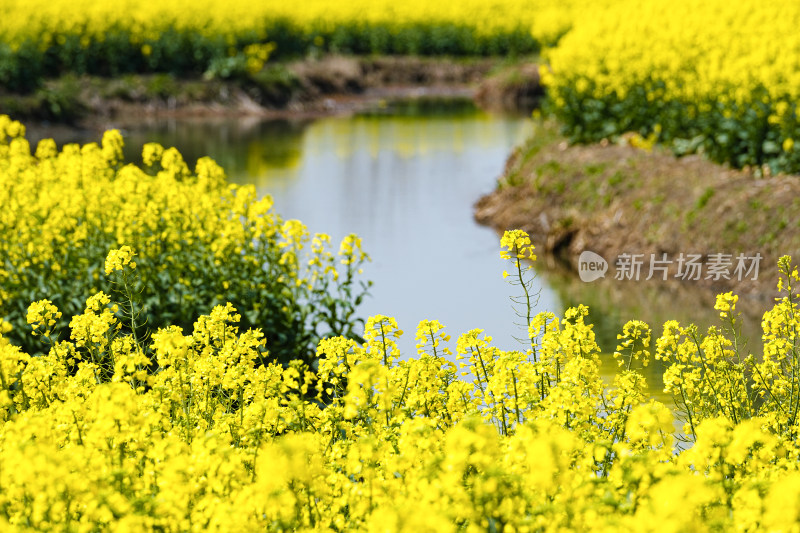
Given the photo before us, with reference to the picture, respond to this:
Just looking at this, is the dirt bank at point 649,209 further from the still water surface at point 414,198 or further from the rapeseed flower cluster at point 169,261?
the rapeseed flower cluster at point 169,261

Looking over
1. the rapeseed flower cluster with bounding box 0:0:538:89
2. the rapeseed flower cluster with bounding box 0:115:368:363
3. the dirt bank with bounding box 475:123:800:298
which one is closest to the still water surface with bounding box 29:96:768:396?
the dirt bank with bounding box 475:123:800:298

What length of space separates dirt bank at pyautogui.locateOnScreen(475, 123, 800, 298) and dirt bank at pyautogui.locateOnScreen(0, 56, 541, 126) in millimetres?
10510

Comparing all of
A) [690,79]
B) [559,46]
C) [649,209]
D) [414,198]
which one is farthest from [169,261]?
[559,46]

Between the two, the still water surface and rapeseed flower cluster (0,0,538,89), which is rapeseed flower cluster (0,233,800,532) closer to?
the still water surface

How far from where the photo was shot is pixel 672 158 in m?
13.6

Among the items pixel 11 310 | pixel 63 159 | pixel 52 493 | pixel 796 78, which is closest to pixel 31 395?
pixel 52 493

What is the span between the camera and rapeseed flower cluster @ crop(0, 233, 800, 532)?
3.57 metres

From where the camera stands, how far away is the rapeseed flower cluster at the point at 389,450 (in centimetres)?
357

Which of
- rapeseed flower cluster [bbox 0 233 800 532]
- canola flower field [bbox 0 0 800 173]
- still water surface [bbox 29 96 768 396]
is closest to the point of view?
rapeseed flower cluster [bbox 0 233 800 532]

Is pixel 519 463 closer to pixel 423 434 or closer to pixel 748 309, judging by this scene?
pixel 423 434

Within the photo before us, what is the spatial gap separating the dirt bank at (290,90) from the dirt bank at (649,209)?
1051cm

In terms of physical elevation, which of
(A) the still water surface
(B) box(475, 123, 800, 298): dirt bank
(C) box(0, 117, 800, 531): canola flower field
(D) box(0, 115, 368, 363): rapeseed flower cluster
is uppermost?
(C) box(0, 117, 800, 531): canola flower field

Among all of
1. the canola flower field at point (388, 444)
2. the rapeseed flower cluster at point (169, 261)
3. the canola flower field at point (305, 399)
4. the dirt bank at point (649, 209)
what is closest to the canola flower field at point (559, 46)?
the canola flower field at point (305, 399)

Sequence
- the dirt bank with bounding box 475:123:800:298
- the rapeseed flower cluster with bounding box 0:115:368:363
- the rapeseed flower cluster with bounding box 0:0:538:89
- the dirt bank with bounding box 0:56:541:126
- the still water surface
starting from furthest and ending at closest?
the rapeseed flower cluster with bounding box 0:0:538:89, the dirt bank with bounding box 0:56:541:126, the dirt bank with bounding box 475:123:800:298, the still water surface, the rapeseed flower cluster with bounding box 0:115:368:363
